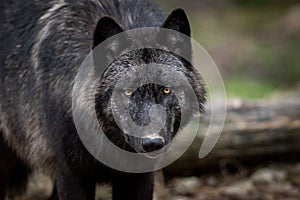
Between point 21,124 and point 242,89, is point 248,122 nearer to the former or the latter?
point 21,124

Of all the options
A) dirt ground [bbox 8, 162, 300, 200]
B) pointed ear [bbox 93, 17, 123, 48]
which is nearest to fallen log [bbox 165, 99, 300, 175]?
dirt ground [bbox 8, 162, 300, 200]

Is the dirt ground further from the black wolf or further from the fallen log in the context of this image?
the black wolf

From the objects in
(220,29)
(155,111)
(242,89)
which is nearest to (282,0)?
(220,29)

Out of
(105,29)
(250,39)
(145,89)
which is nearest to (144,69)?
(145,89)

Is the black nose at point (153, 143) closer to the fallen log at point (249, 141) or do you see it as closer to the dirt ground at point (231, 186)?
the dirt ground at point (231, 186)

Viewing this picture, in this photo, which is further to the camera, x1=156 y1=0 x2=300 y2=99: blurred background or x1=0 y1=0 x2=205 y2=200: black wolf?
x1=156 y1=0 x2=300 y2=99: blurred background

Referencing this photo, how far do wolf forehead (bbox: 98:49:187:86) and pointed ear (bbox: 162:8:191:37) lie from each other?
18 cm

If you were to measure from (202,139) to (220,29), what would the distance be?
893 centimetres

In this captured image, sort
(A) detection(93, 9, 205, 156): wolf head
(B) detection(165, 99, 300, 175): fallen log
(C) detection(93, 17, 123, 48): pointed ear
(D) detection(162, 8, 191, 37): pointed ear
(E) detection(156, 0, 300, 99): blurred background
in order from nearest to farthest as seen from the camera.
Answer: (A) detection(93, 9, 205, 156): wolf head < (C) detection(93, 17, 123, 48): pointed ear < (D) detection(162, 8, 191, 37): pointed ear < (B) detection(165, 99, 300, 175): fallen log < (E) detection(156, 0, 300, 99): blurred background

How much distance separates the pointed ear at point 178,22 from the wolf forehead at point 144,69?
0.58 feet

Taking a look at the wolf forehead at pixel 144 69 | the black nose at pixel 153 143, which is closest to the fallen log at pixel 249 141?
the wolf forehead at pixel 144 69

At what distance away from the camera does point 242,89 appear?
1329cm

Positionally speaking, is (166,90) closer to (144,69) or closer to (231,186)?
(144,69)

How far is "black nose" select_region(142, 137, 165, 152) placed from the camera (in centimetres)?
493
